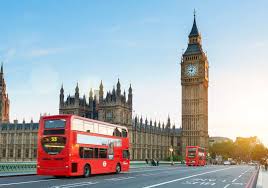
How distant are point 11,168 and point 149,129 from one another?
9192cm

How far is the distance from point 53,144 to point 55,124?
1342 millimetres

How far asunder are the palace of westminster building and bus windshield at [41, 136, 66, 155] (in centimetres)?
7731

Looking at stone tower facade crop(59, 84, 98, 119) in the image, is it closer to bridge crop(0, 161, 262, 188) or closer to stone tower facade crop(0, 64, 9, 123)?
stone tower facade crop(0, 64, 9, 123)

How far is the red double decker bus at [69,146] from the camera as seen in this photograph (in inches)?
1046

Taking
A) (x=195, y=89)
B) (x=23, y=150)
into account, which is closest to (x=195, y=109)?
(x=195, y=89)

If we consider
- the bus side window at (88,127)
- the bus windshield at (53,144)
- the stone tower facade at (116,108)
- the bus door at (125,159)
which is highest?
the stone tower facade at (116,108)

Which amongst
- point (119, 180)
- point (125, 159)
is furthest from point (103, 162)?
point (119, 180)

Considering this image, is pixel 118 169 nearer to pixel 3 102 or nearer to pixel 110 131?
pixel 110 131

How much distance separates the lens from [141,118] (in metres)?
121

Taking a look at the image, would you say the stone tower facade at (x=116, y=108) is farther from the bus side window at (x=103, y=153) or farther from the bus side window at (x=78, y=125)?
the bus side window at (x=78, y=125)

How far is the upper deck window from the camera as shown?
26828 millimetres

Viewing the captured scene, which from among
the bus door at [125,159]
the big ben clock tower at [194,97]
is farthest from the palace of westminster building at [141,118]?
the bus door at [125,159]

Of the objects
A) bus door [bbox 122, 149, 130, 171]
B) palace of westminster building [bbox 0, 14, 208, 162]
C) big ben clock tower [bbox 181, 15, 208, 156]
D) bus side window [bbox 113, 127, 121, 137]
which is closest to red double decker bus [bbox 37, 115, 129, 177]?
bus side window [bbox 113, 127, 121, 137]

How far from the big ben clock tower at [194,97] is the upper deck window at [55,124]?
106809mm
